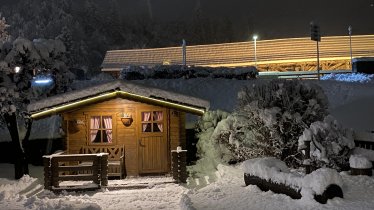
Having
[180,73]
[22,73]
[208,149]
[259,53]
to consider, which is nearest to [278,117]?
[208,149]

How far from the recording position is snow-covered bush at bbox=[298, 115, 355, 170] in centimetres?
1259

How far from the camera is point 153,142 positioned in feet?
50.0

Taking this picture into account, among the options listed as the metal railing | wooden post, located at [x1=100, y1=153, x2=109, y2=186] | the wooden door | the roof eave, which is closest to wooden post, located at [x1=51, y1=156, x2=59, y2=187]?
wooden post, located at [x1=100, y1=153, x2=109, y2=186]

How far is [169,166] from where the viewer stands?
1518cm

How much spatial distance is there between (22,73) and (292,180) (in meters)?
10.1

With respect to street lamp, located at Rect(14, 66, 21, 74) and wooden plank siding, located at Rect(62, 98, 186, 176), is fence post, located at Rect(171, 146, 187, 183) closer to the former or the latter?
wooden plank siding, located at Rect(62, 98, 186, 176)

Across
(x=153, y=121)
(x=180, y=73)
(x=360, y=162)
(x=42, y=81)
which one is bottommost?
(x=360, y=162)

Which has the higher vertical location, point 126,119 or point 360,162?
point 126,119

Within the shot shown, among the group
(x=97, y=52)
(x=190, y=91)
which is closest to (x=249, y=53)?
(x=190, y=91)

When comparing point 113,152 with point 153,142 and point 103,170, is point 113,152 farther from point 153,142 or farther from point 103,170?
point 103,170

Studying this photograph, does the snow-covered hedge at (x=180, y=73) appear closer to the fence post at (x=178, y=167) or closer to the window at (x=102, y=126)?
the window at (x=102, y=126)

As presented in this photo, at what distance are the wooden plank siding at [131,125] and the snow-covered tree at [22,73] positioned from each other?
1964 millimetres

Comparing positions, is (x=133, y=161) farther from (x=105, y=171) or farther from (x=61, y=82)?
(x=61, y=82)

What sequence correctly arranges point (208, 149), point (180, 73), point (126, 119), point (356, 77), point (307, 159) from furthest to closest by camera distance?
point (356, 77) < point (180, 73) < point (208, 149) < point (126, 119) < point (307, 159)
